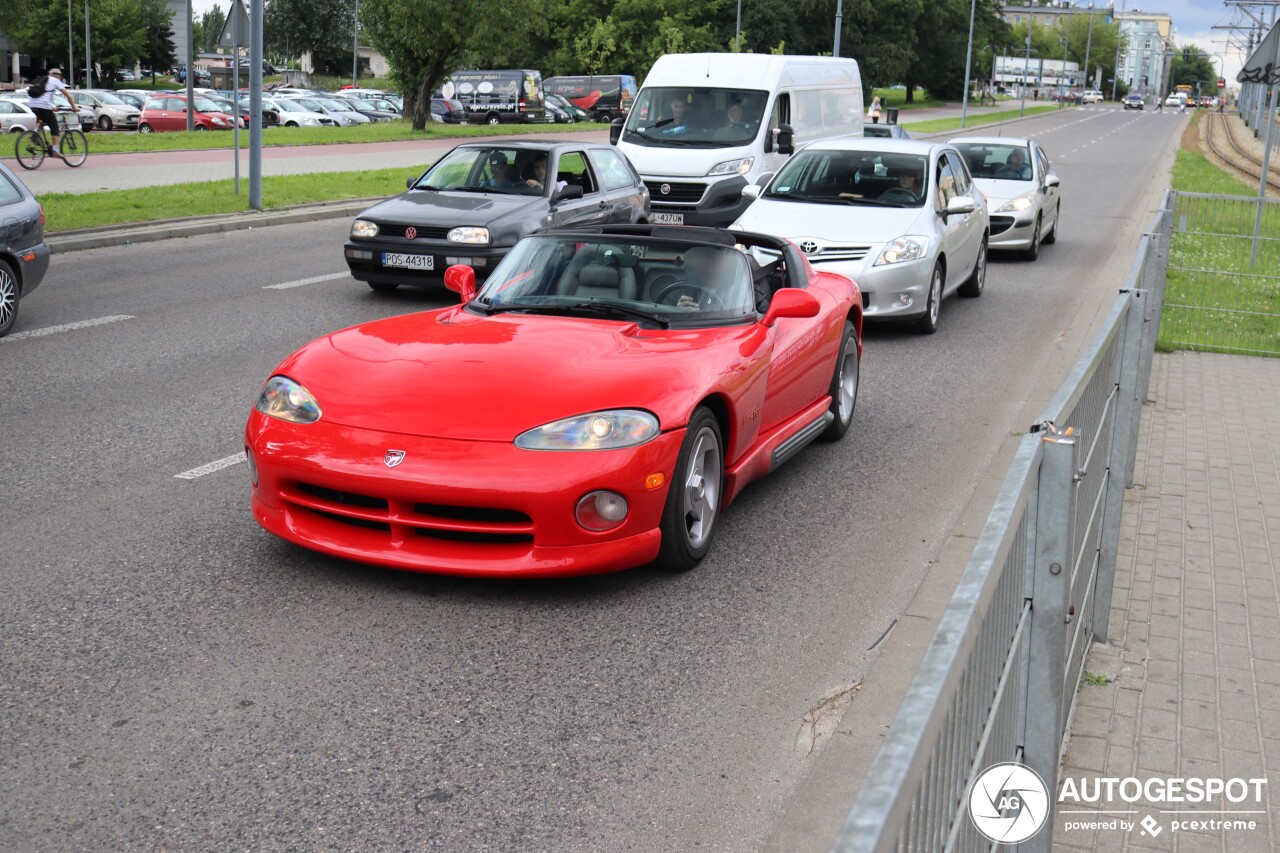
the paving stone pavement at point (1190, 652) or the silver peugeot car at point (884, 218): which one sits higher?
the silver peugeot car at point (884, 218)

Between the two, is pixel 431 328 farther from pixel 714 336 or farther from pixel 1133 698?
pixel 1133 698

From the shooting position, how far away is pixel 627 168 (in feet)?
52.8

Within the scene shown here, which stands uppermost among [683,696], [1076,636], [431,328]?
[431,328]

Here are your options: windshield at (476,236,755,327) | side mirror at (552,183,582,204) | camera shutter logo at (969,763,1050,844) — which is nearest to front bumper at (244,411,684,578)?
windshield at (476,236,755,327)

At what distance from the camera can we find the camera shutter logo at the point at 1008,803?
230 cm

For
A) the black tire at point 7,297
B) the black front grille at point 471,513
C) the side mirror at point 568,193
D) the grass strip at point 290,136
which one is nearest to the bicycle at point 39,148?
the grass strip at point 290,136

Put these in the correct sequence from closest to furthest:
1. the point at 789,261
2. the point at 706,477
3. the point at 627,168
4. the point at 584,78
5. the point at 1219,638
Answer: the point at 1219,638 → the point at 706,477 → the point at 789,261 → the point at 627,168 → the point at 584,78

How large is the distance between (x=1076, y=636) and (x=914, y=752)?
9.06ft

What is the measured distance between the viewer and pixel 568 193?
14320 millimetres

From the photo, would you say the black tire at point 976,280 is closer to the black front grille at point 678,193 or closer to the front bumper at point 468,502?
the black front grille at point 678,193

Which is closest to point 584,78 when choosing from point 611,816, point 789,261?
point 789,261

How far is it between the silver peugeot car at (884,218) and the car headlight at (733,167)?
5.21 metres

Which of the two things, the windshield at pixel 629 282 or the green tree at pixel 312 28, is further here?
the green tree at pixel 312 28

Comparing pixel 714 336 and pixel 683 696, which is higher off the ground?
pixel 714 336
